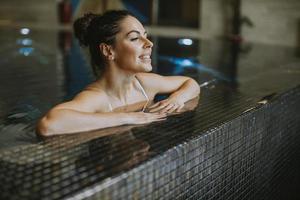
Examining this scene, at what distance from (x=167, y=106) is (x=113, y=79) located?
0.36 meters

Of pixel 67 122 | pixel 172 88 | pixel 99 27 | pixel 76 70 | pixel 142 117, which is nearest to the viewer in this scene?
pixel 67 122

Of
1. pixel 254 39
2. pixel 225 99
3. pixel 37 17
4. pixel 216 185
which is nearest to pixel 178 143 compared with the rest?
pixel 216 185

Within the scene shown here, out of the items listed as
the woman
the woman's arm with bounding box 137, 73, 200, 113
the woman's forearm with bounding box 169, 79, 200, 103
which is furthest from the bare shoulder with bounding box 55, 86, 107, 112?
the woman's forearm with bounding box 169, 79, 200, 103

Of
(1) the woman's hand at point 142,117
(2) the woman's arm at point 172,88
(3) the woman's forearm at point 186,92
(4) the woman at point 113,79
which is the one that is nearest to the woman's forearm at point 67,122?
(4) the woman at point 113,79

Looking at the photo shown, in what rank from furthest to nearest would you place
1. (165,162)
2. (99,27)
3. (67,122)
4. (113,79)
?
(113,79)
(99,27)
(67,122)
(165,162)

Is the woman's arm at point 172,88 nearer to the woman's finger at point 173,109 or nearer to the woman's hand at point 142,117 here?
the woman's finger at point 173,109

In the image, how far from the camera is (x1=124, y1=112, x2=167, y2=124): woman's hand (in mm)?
2111

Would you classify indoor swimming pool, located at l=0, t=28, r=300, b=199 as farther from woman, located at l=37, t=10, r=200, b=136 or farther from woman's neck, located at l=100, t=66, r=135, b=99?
woman's neck, located at l=100, t=66, r=135, b=99

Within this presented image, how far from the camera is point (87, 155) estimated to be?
1662 millimetres

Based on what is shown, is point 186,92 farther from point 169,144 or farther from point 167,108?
point 169,144

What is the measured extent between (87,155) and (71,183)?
0.28 meters

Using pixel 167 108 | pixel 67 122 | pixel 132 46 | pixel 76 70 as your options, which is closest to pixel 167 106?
pixel 167 108

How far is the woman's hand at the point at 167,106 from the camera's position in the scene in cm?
239

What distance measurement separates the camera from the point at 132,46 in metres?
2.28
